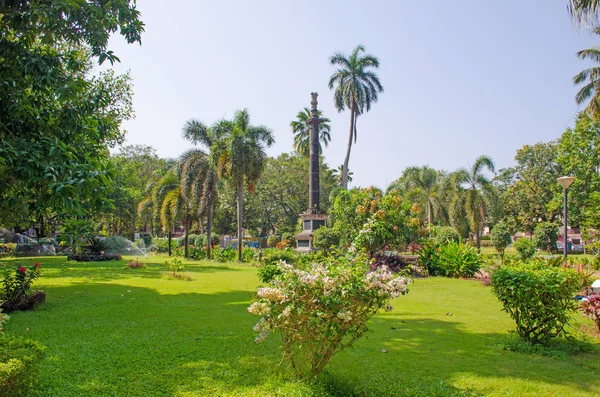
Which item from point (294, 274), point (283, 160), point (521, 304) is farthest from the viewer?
point (283, 160)

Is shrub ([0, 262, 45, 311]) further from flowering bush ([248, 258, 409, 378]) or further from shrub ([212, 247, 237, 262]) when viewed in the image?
shrub ([212, 247, 237, 262])

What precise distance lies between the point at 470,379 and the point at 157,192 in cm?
2696

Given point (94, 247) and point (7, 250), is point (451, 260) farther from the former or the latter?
point (7, 250)

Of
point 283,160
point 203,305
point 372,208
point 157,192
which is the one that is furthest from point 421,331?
point 283,160

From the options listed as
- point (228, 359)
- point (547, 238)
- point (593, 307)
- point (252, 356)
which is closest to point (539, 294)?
point (593, 307)

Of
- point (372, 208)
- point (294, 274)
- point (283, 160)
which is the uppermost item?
point (283, 160)

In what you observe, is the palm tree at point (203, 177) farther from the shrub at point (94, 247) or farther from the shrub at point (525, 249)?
the shrub at point (525, 249)

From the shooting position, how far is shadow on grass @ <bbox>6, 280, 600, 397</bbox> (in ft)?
14.0

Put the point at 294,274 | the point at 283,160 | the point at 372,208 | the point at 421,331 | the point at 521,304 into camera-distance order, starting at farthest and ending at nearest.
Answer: the point at 283,160 < the point at 372,208 < the point at 421,331 < the point at 521,304 < the point at 294,274

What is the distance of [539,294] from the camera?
216 inches

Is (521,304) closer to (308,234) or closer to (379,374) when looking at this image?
(379,374)

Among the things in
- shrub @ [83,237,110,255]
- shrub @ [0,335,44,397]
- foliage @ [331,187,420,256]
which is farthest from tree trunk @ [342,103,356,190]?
shrub @ [0,335,44,397]

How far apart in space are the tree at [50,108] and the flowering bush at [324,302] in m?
2.21

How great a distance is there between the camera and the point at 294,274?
4.01 m
